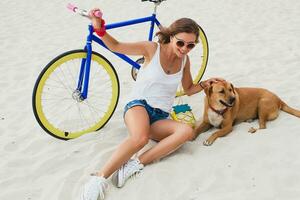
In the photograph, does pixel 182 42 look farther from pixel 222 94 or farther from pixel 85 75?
pixel 85 75

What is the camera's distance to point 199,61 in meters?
5.72

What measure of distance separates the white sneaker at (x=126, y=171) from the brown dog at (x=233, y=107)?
778 millimetres

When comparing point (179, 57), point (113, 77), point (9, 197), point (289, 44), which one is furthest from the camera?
point (289, 44)

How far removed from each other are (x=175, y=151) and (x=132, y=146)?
0.53 metres

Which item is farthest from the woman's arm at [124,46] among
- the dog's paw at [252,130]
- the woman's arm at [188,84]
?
the dog's paw at [252,130]

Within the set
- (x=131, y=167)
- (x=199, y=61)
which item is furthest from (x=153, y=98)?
(x=199, y=61)

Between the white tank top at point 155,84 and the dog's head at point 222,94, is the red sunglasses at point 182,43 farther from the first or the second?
the dog's head at point 222,94

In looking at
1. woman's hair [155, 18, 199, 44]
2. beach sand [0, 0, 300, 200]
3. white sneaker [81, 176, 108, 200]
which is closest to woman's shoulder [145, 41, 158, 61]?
woman's hair [155, 18, 199, 44]

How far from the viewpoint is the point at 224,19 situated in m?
7.79

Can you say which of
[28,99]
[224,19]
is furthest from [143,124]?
[224,19]

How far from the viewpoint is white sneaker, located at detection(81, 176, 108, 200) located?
2.75 m

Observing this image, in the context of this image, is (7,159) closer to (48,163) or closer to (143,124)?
(48,163)

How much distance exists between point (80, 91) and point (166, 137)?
0.95 meters

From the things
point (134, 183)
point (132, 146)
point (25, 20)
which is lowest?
point (134, 183)
